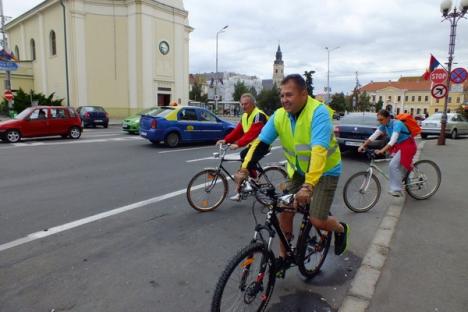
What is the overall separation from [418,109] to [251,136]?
12014cm

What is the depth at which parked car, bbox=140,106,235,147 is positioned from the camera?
13352 mm

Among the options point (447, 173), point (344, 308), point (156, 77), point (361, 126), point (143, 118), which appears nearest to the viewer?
point (344, 308)

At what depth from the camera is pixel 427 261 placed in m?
3.88

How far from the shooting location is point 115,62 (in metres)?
35.2

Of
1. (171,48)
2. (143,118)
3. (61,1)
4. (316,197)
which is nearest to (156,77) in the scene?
(171,48)

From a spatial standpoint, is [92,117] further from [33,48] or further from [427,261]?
[33,48]

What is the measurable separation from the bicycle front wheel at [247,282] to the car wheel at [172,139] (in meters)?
11.1

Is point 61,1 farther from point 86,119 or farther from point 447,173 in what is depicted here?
point 447,173

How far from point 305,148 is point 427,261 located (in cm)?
210

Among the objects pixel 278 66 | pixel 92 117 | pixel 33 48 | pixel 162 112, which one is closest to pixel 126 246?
pixel 162 112

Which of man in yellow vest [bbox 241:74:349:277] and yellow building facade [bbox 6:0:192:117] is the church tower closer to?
yellow building facade [bbox 6:0:192:117]

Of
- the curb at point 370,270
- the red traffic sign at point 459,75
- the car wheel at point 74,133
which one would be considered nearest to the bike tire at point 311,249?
the curb at point 370,270

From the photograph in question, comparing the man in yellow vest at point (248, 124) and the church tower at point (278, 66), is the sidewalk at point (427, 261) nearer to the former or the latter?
the man in yellow vest at point (248, 124)

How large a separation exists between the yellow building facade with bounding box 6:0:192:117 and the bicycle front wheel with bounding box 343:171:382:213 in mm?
31781
